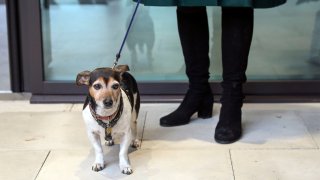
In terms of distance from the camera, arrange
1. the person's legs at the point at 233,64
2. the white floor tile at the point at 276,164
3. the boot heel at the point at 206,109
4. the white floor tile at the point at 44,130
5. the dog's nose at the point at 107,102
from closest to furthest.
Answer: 1. the dog's nose at the point at 107,102
2. the white floor tile at the point at 276,164
3. the person's legs at the point at 233,64
4. the white floor tile at the point at 44,130
5. the boot heel at the point at 206,109

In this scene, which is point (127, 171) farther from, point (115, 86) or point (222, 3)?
point (222, 3)

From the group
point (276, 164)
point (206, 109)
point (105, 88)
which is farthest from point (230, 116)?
point (105, 88)

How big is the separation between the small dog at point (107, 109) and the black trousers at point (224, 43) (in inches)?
16.4

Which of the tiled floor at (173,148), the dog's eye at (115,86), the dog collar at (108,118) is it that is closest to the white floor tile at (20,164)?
the tiled floor at (173,148)

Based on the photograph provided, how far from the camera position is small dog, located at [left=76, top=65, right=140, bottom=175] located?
192cm

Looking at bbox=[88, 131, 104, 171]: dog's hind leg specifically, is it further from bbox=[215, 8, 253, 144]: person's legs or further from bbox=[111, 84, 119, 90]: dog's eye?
bbox=[215, 8, 253, 144]: person's legs

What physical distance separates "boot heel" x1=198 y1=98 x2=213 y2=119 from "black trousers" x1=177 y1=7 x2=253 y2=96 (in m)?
0.08

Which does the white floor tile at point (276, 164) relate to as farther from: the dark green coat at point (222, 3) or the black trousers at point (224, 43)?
the dark green coat at point (222, 3)

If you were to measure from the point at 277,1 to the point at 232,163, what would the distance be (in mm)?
673

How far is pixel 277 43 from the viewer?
9.71 feet

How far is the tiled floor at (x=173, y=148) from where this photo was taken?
6.70 feet

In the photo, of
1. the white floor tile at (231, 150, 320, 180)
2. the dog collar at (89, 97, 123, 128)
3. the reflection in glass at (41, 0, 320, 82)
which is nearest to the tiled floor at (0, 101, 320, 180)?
the white floor tile at (231, 150, 320, 180)

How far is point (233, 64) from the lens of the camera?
228cm

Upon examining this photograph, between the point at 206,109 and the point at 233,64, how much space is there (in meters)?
0.37
